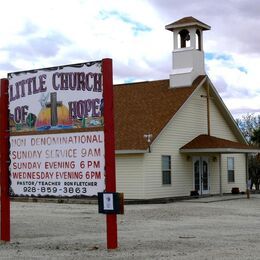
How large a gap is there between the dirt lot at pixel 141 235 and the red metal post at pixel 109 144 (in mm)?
358

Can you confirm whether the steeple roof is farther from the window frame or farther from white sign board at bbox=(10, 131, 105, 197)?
white sign board at bbox=(10, 131, 105, 197)

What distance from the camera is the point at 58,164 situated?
12.8 metres

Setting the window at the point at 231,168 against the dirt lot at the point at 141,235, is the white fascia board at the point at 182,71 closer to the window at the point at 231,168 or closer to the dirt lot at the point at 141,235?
the window at the point at 231,168

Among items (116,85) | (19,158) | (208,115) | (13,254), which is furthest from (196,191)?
(13,254)

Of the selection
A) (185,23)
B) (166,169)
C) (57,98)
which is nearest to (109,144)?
(57,98)

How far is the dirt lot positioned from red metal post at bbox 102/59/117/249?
358 mm

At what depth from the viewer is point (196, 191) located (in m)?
31.2

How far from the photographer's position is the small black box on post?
452 inches

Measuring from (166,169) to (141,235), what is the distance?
15760 millimetres

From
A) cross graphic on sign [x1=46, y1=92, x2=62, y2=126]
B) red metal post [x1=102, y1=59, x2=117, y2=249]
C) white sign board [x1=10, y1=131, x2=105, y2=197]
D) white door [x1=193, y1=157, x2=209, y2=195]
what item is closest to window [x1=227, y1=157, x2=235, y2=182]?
white door [x1=193, y1=157, x2=209, y2=195]

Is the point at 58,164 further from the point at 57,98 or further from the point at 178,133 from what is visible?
the point at 178,133

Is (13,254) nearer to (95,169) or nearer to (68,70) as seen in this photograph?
(95,169)

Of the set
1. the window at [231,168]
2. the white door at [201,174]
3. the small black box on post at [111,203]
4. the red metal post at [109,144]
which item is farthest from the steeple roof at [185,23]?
the small black box on post at [111,203]

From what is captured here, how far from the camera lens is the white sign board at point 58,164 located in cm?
1214
